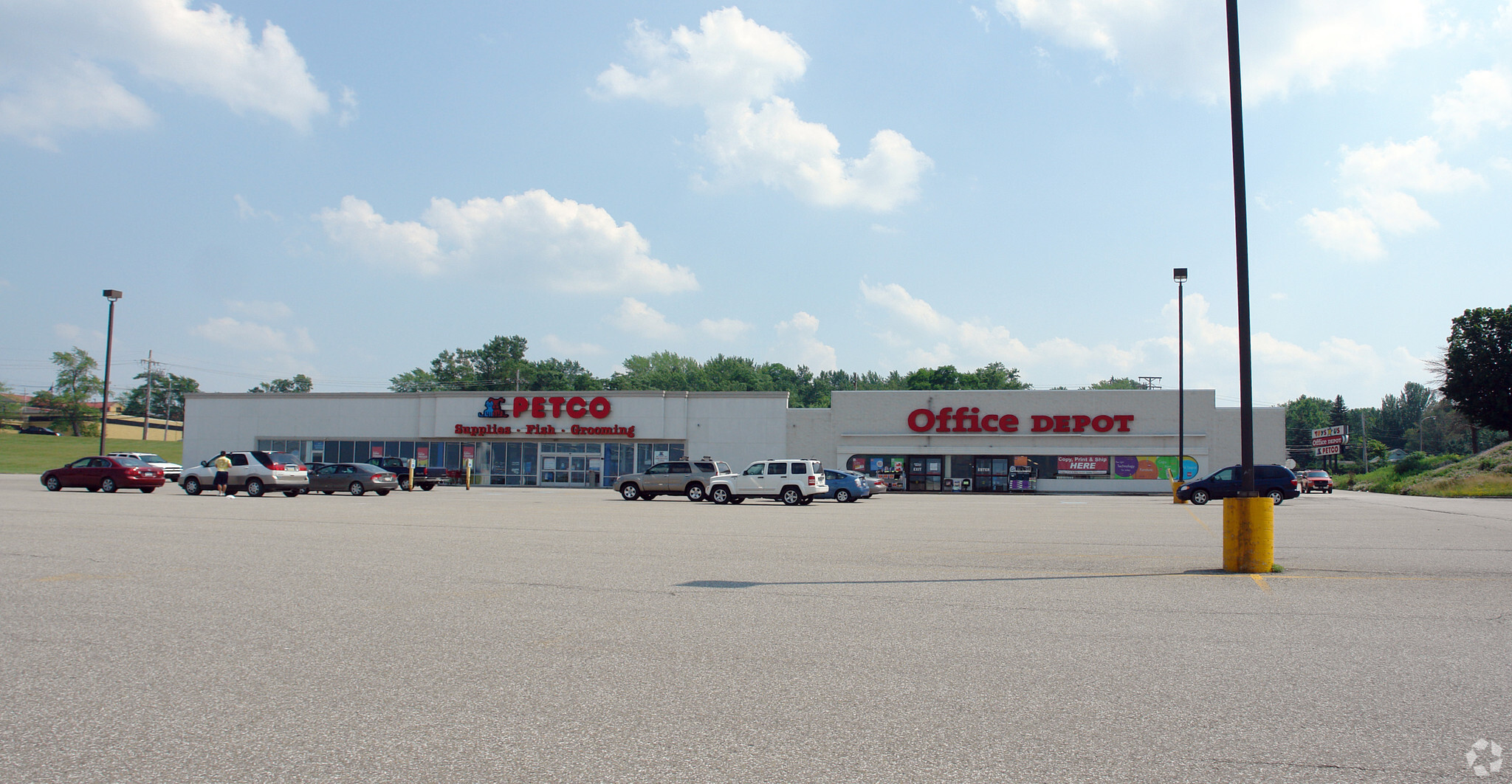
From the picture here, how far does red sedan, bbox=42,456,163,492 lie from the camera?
32719mm

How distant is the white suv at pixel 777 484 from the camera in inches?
1289

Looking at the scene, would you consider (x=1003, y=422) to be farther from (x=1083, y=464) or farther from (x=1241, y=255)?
(x=1241, y=255)

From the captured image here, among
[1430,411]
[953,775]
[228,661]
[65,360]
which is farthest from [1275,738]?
[65,360]

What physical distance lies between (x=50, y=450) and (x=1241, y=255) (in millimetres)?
103033

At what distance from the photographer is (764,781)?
3.89 m

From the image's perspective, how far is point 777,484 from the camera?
33125mm

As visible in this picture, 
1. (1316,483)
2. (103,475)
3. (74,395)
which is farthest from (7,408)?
(1316,483)

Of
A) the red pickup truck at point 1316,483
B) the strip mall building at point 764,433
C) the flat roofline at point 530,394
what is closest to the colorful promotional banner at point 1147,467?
the strip mall building at point 764,433

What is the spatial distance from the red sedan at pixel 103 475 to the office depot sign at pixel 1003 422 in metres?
38.5

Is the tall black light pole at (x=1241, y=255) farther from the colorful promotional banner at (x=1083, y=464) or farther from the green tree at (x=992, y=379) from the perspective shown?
the green tree at (x=992, y=379)

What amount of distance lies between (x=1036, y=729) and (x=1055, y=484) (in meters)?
50.3

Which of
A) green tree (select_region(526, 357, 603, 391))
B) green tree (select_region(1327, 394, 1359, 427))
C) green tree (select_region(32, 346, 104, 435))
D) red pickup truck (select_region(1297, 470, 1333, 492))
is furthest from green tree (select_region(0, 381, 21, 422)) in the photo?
green tree (select_region(1327, 394, 1359, 427))

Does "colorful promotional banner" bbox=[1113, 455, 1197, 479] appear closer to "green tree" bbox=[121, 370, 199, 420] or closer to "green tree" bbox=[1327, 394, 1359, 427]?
"green tree" bbox=[1327, 394, 1359, 427]

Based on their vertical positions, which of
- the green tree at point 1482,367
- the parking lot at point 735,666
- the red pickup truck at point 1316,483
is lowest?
the parking lot at point 735,666
